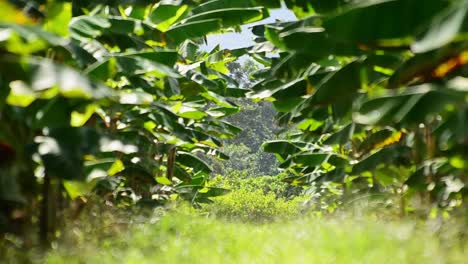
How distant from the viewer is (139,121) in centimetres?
609

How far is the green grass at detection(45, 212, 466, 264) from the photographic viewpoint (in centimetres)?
377

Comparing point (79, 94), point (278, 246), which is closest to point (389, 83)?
point (278, 246)

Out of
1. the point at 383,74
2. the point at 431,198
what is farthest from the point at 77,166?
the point at 431,198

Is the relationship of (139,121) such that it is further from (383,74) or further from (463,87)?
(463,87)

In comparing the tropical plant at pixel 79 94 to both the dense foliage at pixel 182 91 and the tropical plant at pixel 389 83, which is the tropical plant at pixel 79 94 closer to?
the dense foliage at pixel 182 91

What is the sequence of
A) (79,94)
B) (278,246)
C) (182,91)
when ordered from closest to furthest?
1. (79,94)
2. (278,246)
3. (182,91)

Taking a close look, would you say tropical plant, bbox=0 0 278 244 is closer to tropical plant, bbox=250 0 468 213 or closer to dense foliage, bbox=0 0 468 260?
dense foliage, bbox=0 0 468 260

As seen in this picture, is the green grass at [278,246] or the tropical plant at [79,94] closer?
the tropical plant at [79,94]

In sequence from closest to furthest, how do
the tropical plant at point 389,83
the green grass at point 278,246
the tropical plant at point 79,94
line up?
the tropical plant at point 389,83, the tropical plant at point 79,94, the green grass at point 278,246

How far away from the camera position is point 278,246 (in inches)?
173

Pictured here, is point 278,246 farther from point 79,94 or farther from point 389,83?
point 79,94

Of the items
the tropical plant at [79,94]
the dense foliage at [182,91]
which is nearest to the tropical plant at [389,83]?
the dense foliage at [182,91]

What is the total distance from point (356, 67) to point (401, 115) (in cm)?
101

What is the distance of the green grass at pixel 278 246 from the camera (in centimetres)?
377
